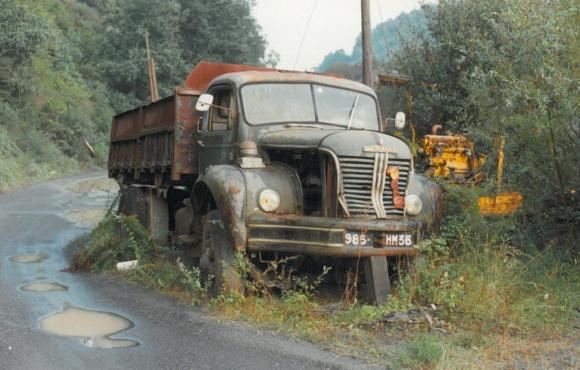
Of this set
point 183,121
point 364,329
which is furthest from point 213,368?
point 183,121

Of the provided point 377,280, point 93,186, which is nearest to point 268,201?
point 377,280

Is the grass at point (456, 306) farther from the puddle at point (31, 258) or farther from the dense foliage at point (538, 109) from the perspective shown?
the puddle at point (31, 258)

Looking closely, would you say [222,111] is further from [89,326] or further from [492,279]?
[492,279]

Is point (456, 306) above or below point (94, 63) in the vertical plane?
below

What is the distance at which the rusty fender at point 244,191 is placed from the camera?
300 inches

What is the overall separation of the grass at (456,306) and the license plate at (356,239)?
1.72 ft

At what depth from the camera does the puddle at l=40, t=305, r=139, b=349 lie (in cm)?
645

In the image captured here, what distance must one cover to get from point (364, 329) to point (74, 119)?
1367 inches

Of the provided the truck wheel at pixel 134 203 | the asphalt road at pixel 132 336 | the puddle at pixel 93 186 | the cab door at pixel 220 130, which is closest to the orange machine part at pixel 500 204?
the cab door at pixel 220 130

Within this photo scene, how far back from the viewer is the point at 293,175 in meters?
8.12

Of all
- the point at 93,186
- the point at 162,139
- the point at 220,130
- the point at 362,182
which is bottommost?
the point at 93,186

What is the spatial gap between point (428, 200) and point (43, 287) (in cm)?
496

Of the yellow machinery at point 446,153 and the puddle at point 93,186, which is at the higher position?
the yellow machinery at point 446,153

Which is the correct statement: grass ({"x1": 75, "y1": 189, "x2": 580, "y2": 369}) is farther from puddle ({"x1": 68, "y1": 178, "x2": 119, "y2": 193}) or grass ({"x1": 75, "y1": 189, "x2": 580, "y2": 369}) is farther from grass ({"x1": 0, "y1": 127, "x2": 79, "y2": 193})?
grass ({"x1": 0, "y1": 127, "x2": 79, "y2": 193})
